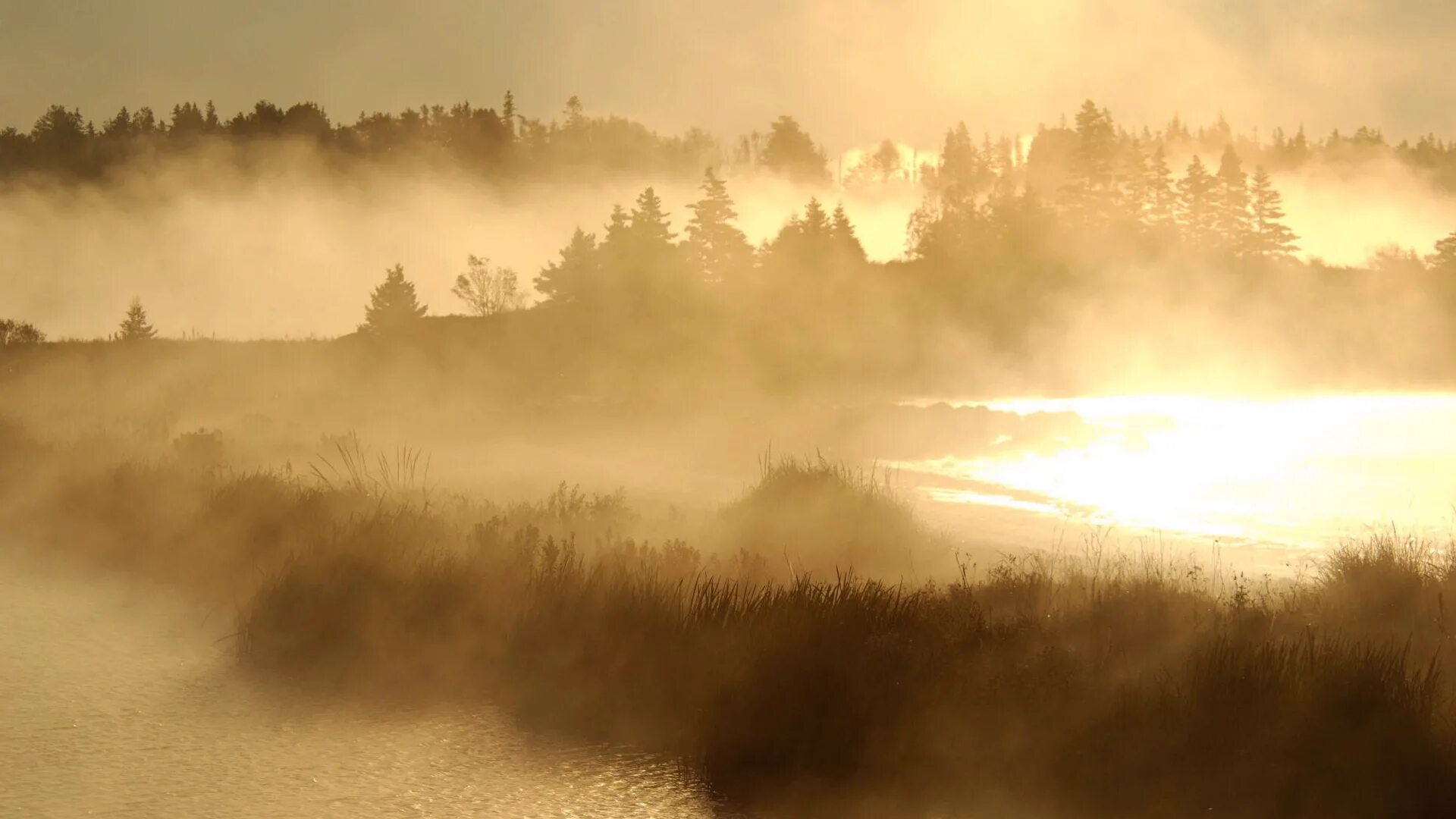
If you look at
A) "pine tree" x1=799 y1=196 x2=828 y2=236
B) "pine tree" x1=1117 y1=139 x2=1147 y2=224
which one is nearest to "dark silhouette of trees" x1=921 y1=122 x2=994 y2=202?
"pine tree" x1=1117 y1=139 x2=1147 y2=224

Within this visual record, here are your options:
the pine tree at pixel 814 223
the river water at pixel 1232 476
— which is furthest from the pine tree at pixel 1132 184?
the river water at pixel 1232 476

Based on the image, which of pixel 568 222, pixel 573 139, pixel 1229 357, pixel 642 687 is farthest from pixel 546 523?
pixel 573 139

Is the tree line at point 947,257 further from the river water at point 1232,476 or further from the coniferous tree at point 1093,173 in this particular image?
the river water at point 1232,476

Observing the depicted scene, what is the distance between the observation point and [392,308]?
199 feet

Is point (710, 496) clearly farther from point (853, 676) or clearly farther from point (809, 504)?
point (853, 676)

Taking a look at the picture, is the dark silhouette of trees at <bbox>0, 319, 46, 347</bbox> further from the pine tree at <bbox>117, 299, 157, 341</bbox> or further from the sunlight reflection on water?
the sunlight reflection on water

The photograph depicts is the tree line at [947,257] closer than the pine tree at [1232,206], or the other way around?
the tree line at [947,257]

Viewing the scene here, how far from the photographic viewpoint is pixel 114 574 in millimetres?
15117

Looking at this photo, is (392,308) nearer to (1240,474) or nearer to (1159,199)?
(1240,474)

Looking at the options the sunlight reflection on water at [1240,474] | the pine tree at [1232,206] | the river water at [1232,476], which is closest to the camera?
the river water at [1232,476]

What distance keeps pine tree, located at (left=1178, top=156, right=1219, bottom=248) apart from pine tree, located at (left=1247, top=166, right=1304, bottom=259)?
292 centimetres

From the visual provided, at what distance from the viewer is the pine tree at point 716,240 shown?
73625 millimetres

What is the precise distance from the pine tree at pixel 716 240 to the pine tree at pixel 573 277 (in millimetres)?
7134

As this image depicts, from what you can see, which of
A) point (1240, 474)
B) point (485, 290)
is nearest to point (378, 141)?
point (485, 290)
